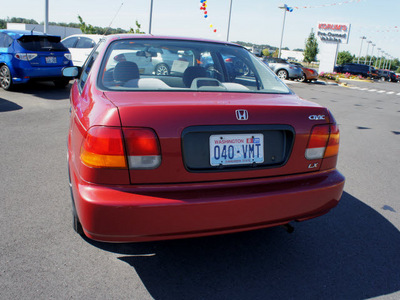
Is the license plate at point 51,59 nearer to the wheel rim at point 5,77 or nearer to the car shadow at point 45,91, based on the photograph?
the car shadow at point 45,91

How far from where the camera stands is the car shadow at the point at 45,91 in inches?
378

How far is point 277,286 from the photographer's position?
239 cm

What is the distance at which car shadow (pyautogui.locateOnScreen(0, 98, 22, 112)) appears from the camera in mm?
7562

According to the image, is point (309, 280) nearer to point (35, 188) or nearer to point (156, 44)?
point (156, 44)

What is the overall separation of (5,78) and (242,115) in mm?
9347

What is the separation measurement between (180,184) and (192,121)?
14.7 inches

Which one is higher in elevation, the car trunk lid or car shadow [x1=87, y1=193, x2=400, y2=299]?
the car trunk lid

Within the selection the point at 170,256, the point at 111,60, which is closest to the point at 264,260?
the point at 170,256

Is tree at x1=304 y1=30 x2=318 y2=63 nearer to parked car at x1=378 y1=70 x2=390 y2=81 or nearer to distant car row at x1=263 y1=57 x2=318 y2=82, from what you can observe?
parked car at x1=378 y1=70 x2=390 y2=81

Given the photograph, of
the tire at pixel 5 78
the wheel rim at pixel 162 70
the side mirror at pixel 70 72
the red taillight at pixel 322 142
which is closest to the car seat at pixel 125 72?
the wheel rim at pixel 162 70

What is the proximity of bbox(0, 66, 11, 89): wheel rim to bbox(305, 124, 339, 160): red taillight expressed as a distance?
363 inches

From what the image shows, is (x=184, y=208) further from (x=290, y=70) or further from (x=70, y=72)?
(x=290, y=70)

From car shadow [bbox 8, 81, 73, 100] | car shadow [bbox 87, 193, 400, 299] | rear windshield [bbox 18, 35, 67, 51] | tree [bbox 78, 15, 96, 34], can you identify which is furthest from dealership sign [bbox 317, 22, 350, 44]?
car shadow [bbox 87, 193, 400, 299]

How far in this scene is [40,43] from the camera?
9.62m
